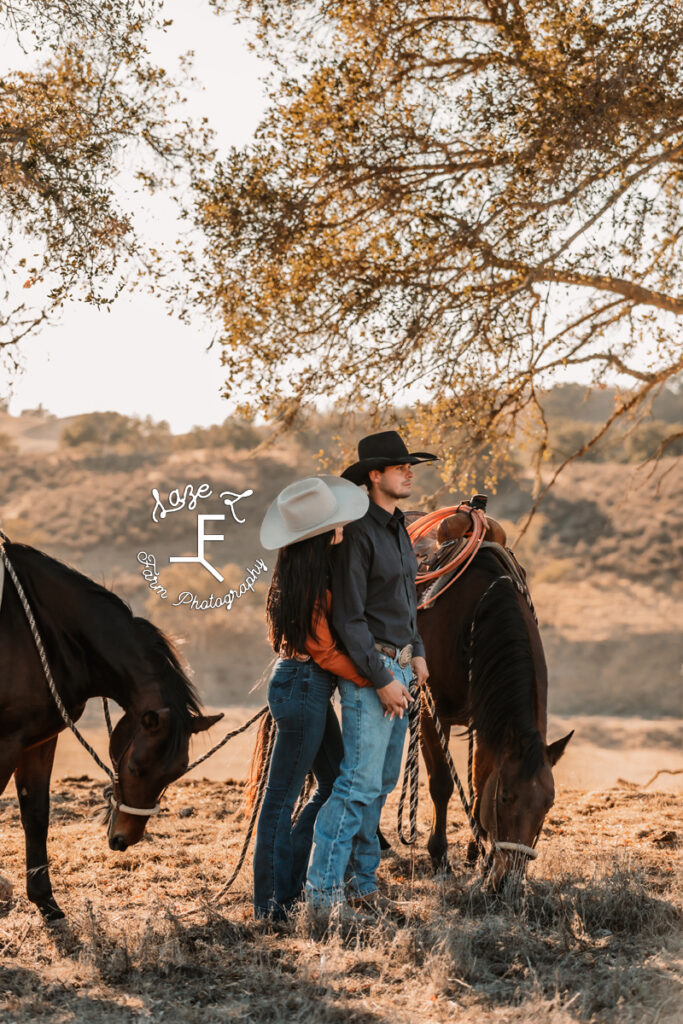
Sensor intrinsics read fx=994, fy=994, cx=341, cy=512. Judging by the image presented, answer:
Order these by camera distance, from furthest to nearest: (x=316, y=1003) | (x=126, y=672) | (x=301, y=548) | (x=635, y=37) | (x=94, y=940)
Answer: (x=635, y=37) → (x=126, y=672) → (x=301, y=548) → (x=94, y=940) → (x=316, y=1003)

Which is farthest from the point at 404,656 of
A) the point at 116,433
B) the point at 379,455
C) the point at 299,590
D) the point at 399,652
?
the point at 116,433

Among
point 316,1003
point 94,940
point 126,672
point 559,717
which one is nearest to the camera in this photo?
point 316,1003

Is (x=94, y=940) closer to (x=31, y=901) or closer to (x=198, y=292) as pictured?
(x=31, y=901)

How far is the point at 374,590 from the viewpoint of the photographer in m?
4.16

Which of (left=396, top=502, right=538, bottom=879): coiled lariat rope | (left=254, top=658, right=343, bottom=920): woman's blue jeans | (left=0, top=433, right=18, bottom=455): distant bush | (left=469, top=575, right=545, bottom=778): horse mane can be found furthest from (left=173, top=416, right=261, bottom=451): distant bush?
(left=254, top=658, right=343, bottom=920): woman's blue jeans

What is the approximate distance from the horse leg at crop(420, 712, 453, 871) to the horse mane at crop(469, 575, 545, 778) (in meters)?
0.84

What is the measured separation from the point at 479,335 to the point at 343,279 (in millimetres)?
A: 1098

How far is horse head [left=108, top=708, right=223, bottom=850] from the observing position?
4.18 meters

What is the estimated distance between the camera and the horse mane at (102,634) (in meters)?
4.34

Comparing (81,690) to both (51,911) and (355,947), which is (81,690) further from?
(355,947)

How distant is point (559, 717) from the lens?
685 inches

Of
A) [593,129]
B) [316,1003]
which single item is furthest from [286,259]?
[316,1003]

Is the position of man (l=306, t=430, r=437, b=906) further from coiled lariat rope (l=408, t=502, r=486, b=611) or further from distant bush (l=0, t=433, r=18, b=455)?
distant bush (l=0, t=433, r=18, b=455)

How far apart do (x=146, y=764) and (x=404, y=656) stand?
1176mm
